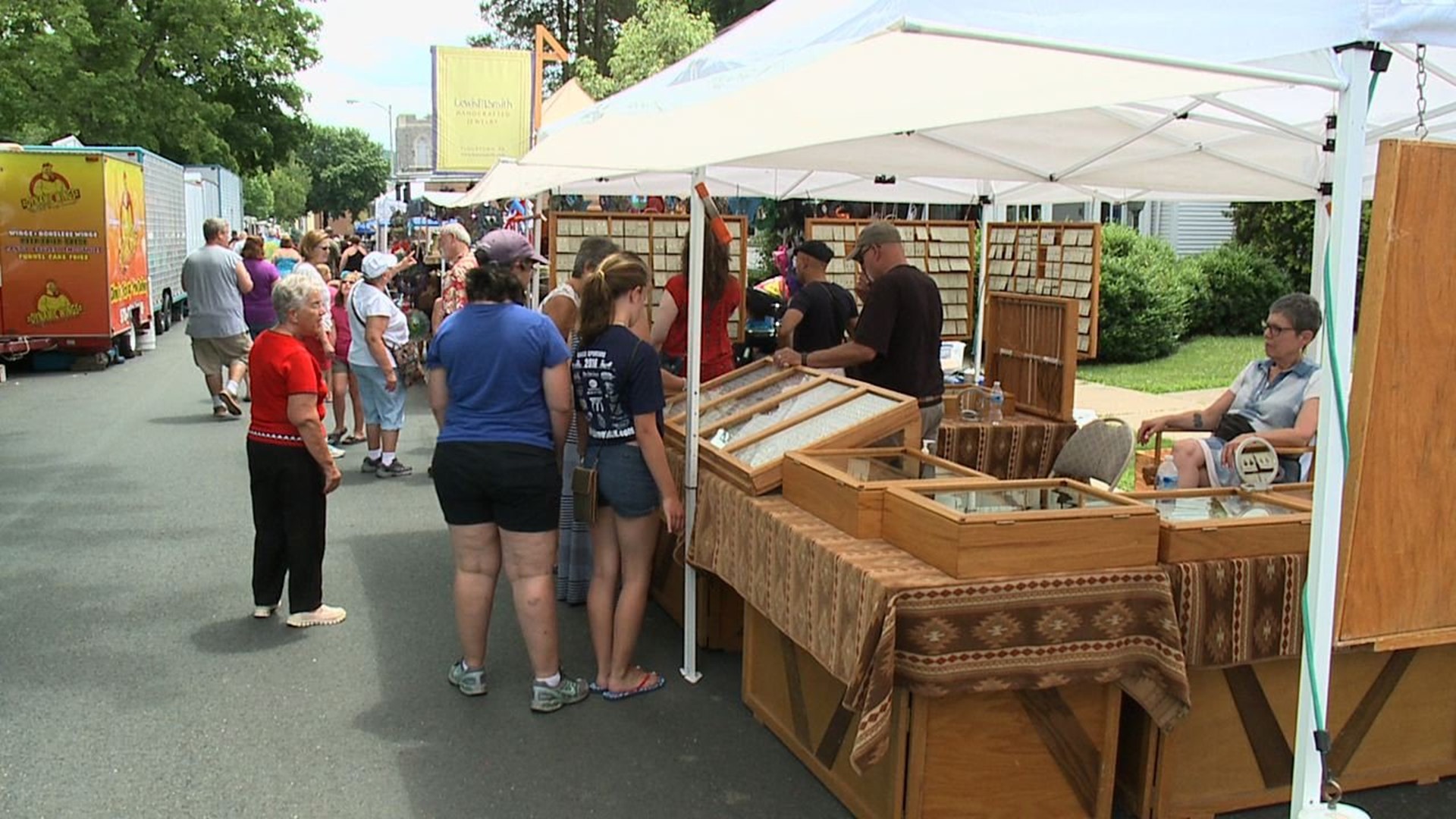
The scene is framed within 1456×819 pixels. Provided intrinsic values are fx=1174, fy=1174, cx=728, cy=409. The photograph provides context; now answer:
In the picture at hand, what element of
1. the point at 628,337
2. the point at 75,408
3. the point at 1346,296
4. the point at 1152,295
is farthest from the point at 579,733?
the point at 1152,295

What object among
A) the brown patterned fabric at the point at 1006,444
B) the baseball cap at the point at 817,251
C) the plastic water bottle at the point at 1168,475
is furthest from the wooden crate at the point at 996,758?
the baseball cap at the point at 817,251

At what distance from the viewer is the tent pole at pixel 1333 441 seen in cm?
245

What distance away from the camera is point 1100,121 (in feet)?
19.2

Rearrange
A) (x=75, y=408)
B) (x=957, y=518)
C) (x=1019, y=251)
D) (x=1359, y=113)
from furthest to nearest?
(x=75, y=408)
(x=1019, y=251)
(x=957, y=518)
(x=1359, y=113)

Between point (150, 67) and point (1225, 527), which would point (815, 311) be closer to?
point (1225, 527)

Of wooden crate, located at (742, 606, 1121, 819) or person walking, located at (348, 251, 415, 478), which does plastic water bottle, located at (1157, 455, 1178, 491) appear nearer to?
wooden crate, located at (742, 606, 1121, 819)

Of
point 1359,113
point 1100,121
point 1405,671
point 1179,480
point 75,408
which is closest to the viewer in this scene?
point 1359,113

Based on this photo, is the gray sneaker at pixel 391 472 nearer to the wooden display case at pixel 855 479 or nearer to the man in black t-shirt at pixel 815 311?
the man in black t-shirt at pixel 815 311

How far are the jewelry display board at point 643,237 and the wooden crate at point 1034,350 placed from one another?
1.70 meters

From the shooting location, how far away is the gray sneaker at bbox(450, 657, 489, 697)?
479 cm

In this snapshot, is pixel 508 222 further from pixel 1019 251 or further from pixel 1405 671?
pixel 1405 671

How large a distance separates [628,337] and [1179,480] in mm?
2563

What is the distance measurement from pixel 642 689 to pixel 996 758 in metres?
1.75

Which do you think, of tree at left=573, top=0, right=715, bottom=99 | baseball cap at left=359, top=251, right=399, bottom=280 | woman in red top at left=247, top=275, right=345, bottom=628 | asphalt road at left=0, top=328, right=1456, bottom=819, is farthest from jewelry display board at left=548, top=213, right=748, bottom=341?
tree at left=573, top=0, right=715, bottom=99
